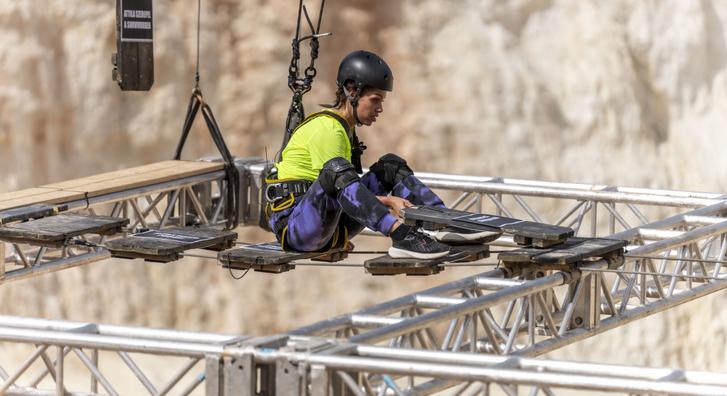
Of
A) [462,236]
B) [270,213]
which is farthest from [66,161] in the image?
[462,236]

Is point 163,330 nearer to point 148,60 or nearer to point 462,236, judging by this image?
point 462,236

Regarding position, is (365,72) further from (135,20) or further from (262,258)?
(135,20)

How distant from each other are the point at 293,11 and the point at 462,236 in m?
8.69

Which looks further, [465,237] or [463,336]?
[463,336]

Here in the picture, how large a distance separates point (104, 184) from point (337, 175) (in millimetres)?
3648

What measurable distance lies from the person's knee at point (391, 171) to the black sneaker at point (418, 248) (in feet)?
1.82

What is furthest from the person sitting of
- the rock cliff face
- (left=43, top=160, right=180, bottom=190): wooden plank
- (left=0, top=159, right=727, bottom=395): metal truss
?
the rock cliff face

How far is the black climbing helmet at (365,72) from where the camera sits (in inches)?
393

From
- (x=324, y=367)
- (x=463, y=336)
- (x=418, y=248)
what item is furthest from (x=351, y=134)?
(x=324, y=367)

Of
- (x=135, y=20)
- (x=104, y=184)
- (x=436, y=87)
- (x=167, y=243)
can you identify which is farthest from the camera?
(x=436, y=87)

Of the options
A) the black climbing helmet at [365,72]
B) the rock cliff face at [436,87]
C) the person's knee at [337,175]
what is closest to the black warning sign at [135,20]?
the black climbing helmet at [365,72]

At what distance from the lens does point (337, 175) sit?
32.1ft

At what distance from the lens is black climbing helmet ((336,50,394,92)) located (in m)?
9.98

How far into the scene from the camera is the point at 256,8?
18.1m
